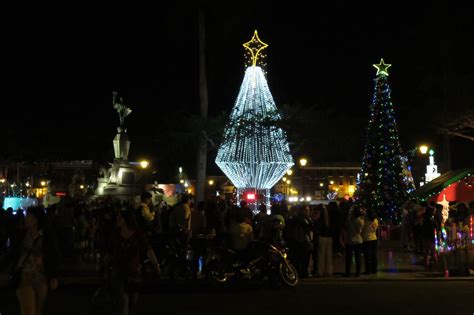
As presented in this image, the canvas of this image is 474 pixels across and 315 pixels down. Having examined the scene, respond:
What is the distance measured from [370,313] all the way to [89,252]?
12.9 meters

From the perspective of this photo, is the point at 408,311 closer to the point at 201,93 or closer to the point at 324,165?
the point at 201,93

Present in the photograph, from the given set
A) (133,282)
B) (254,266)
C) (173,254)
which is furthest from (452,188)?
(133,282)

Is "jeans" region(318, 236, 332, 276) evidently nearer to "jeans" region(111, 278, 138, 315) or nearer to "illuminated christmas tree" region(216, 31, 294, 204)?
"jeans" region(111, 278, 138, 315)

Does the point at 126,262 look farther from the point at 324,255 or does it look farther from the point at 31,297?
the point at 324,255

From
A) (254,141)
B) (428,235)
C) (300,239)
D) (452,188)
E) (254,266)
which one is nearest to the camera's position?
(254,266)

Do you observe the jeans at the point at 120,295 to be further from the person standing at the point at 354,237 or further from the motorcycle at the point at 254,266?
the person standing at the point at 354,237

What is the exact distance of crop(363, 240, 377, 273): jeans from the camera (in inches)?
587

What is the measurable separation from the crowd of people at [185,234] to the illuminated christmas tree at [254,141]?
1151 centimetres

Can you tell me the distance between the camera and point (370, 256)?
49.1 feet

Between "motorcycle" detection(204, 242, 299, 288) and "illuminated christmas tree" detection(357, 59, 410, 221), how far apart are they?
1516 cm

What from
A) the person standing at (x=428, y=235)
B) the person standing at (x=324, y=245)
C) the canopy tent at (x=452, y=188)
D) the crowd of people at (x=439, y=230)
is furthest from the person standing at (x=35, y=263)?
the canopy tent at (x=452, y=188)

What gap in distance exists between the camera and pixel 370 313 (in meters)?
9.83

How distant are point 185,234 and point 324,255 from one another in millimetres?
3333

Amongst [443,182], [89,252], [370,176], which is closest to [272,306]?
[89,252]
